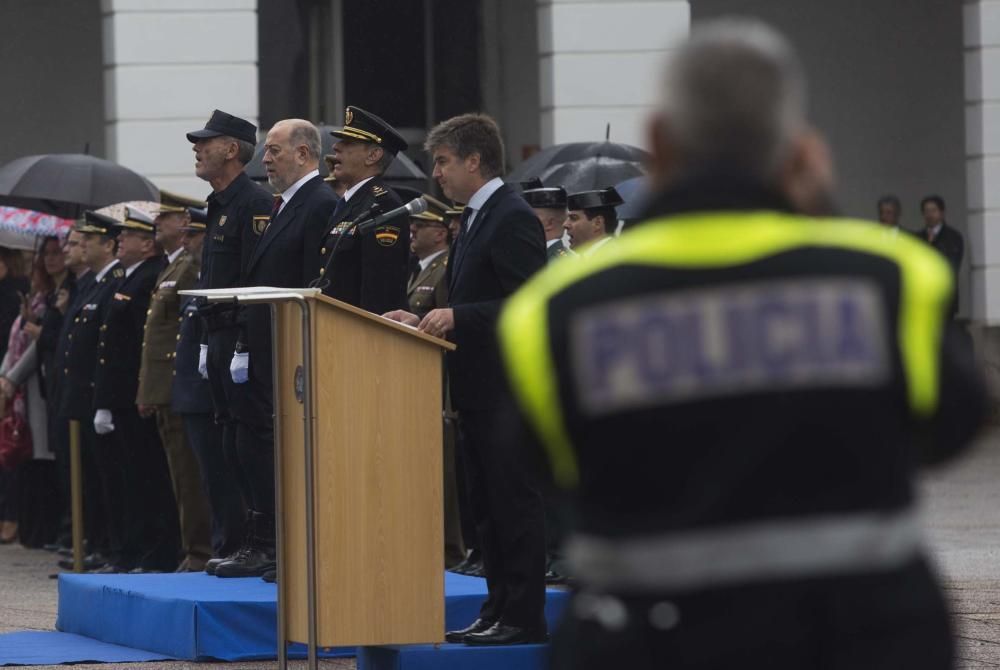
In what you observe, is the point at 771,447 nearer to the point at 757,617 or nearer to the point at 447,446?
the point at 757,617

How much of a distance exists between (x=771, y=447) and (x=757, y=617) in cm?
20

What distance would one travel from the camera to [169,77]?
15758 mm

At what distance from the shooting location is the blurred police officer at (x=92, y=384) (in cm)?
1042

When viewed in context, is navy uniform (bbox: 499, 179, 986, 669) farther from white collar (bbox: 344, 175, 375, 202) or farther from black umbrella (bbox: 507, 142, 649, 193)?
black umbrella (bbox: 507, 142, 649, 193)

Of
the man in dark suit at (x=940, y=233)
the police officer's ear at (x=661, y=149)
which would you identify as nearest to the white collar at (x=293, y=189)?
the police officer's ear at (x=661, y=149)

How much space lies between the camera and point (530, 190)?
9.18m

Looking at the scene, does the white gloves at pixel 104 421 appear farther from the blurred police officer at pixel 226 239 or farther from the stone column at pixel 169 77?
the stone column at pixel 169 77

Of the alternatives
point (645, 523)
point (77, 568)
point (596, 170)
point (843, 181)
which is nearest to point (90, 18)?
point (843, 181)

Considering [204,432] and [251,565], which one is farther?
[204,432]

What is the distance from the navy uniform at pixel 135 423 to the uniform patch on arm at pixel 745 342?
25.4ft

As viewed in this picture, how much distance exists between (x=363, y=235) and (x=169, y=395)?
2.88 metres

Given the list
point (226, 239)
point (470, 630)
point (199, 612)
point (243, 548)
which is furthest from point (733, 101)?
point (226, 239)

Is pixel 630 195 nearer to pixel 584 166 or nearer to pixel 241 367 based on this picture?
pixel 584 166

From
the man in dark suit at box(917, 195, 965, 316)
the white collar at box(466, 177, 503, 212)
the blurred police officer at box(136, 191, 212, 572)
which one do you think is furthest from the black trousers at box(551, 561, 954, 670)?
the man in dark suit at box(917, 195, 965, 316)
